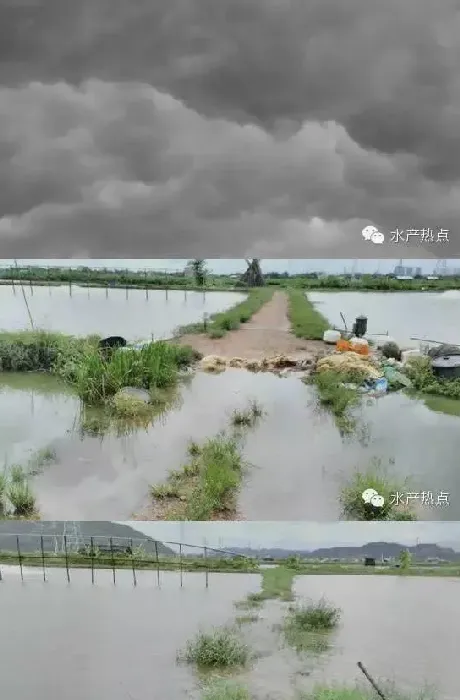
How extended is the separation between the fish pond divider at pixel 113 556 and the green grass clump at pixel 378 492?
1.06 ft

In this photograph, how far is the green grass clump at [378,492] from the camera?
6.83 feet

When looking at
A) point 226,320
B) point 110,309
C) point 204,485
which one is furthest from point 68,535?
point 226,320

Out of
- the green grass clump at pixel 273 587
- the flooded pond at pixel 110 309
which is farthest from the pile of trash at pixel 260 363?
the green grass clump at pixel 273 587

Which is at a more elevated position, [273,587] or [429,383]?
[429,383]

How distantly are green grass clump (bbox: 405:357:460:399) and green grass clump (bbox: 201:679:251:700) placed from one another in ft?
2.99

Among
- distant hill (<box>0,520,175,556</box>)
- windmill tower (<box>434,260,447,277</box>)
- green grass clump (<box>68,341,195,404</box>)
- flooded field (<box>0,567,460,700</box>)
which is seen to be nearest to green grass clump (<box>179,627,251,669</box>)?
flooded field (<box>0,567,460,700</box>)

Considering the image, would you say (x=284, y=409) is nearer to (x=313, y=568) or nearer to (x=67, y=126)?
(x=313, y=568)

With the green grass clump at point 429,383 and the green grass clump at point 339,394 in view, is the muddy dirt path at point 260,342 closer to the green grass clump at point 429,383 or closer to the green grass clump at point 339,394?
the green grass clump at point 339,394

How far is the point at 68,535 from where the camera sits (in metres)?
2.12

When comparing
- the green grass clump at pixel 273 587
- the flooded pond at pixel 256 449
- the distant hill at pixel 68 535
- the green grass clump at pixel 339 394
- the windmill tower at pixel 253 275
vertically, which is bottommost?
the green grass clump at pixel 273 587

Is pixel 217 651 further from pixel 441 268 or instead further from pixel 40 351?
pixel 441 268

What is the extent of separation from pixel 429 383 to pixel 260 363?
0.46m

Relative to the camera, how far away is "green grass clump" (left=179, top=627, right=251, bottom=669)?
2.01m

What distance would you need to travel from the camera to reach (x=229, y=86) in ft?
6.66
